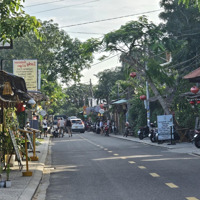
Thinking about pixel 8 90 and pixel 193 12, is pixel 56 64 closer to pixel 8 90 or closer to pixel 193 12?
pixel 193 12

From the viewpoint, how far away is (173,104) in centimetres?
3453

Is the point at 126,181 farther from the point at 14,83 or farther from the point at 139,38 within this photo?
the point at 139,38

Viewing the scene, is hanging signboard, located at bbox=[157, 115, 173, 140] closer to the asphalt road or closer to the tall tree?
the tall tree

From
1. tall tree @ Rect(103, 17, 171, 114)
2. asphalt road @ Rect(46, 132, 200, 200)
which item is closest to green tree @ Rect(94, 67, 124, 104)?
tall tree @ Rect(103, 17, 171, 114)

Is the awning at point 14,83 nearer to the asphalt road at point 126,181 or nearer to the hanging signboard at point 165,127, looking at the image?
the asphalt road at point 126,181

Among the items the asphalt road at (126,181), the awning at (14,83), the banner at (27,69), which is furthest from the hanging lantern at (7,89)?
the banner at (27,69)

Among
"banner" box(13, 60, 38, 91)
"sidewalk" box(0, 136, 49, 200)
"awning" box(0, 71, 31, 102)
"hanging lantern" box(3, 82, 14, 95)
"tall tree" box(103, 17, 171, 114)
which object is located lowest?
"sidewalk" box(0, 136, 49, 200)

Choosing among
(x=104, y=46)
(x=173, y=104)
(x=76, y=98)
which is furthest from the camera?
(x=76, y=98)

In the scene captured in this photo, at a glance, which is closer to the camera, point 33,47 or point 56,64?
point 33,47

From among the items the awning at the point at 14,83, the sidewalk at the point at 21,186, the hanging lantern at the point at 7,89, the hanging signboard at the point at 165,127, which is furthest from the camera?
the hanging signboard at the point at 165,127

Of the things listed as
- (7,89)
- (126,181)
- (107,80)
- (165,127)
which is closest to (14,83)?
(7,89)

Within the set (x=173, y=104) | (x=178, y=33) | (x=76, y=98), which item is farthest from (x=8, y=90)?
(x=76, y=98)

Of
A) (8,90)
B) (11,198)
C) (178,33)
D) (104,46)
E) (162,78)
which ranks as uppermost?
(178,33)

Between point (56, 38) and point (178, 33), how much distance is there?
1295 centimetres
